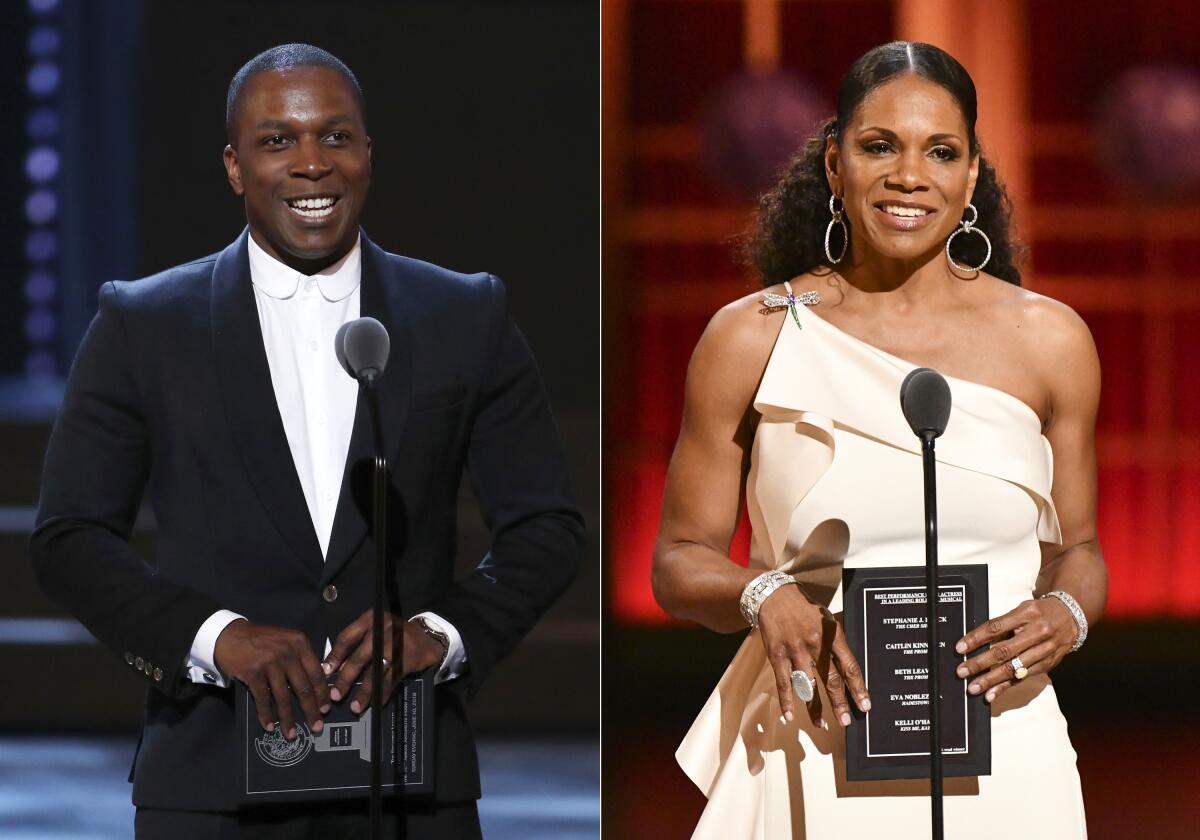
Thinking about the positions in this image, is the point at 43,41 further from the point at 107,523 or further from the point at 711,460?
the point at 711,460

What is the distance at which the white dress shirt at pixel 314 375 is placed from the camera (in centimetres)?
248

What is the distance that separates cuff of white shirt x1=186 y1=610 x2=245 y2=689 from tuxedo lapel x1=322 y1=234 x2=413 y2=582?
0.51 feet

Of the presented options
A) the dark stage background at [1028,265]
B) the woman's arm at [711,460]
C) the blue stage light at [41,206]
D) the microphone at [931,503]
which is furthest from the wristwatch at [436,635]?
the blue stage light at [41,206]

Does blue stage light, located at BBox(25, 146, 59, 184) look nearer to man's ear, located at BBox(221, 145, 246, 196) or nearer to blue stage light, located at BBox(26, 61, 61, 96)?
blue stage light, located at BBox(26, 61, 61, 96)

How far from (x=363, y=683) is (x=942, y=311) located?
1030mm

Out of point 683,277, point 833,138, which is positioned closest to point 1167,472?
point 683,277

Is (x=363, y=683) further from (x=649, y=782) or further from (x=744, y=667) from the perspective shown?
(x=649, y=782)

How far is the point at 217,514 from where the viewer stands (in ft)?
8.05

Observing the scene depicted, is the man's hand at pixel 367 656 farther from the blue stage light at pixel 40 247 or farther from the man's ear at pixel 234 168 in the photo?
the blue stage light at pixel 40 247

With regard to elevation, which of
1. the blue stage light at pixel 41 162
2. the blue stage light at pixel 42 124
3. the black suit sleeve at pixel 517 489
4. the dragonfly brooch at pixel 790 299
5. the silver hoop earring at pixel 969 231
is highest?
the blue stage light at pixel 42 124

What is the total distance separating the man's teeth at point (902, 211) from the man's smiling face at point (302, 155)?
30.0 inches

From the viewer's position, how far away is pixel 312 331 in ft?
8.41

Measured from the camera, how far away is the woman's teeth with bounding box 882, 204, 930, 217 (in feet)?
8.17

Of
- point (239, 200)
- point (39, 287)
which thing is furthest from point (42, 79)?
point (239, 200)
